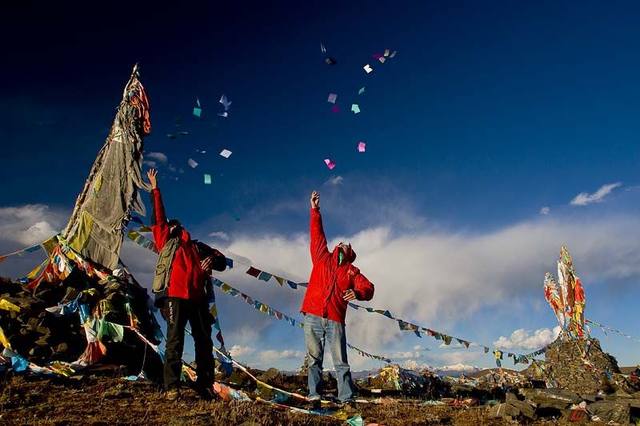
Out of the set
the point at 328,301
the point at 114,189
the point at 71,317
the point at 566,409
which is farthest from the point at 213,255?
the point at 566,409

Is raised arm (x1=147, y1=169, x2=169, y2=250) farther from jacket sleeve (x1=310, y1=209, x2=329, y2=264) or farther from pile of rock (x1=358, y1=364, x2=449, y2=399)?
pile of rock (x1=358, y1=364, x2=449, y2=399)

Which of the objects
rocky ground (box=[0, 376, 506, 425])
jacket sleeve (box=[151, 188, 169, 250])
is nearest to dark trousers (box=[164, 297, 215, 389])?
rocky ground (box=[0, 376, 506, 425])

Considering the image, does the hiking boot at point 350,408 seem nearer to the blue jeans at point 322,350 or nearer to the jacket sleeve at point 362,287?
the blue jeans at point 322,350

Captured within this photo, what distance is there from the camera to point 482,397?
13.3m

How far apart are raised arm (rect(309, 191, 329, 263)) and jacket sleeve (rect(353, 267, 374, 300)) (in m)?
0.77

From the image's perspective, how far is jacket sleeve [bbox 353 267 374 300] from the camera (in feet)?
31.4

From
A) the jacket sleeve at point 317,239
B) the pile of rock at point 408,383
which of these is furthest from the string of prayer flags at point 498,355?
the jacket sleeve at point 317,239

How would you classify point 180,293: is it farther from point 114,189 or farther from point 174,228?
point 114,189

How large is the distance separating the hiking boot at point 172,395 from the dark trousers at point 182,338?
0.08 m

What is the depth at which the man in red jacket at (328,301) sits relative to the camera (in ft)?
30.8

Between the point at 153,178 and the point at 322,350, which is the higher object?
the point at 153,178

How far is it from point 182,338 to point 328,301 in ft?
9.08

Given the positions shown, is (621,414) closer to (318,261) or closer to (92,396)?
(318,261)

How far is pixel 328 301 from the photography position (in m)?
9.46
